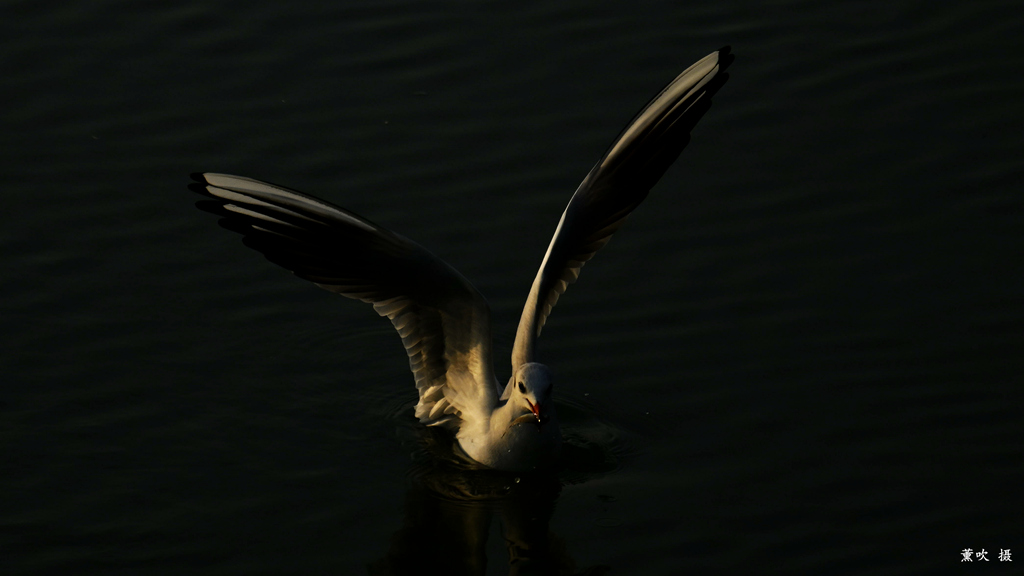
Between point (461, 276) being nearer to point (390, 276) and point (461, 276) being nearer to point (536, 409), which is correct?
point (390, 276)

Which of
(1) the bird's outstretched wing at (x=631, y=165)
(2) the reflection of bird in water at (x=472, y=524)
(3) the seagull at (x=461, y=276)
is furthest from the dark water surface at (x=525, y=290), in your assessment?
(1) the bird's outstretched wing at (x=631, y=165)

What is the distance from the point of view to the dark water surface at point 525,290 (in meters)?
8.84

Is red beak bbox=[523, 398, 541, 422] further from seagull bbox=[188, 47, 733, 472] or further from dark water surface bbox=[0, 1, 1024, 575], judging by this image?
dark water surface bbox=[0, 1, 1024, 575]

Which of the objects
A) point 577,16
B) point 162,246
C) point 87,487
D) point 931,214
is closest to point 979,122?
A: point 931,214

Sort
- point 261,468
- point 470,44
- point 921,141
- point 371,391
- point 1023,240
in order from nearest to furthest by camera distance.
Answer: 1. point 261,468
2. point 371,391
3. point 1023,240
4. point 921,141
5. point 470,44

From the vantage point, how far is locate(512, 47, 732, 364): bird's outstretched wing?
974cm

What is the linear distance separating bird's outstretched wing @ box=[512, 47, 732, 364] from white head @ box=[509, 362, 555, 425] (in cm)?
65

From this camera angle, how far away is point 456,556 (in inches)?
342

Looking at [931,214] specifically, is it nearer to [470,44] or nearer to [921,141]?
[921,141]

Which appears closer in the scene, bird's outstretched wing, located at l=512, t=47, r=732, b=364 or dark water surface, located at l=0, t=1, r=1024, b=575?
dark water surface, located at l=0, t=1, r=1024, b=575

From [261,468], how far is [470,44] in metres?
4.95

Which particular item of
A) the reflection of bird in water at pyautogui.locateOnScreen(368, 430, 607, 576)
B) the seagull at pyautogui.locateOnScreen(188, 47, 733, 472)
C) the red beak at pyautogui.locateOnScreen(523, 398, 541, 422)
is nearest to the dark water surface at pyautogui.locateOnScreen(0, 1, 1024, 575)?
the reflection of bird in water at pyautogui.locateOnScreen(368, 430, 607, 576)

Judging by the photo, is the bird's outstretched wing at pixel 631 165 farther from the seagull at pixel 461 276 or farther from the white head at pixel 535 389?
the white head at pixel 535 389

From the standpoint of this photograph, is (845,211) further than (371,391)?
Yes
